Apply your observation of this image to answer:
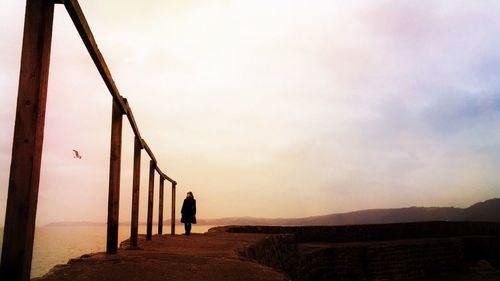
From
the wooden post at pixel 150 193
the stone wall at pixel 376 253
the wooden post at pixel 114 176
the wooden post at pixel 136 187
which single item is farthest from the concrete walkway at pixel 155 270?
the stone wall at pixel 376 253

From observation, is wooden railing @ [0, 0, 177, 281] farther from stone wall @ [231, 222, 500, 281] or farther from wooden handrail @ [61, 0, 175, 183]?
stone wall @ [231, 222, 500, 281]

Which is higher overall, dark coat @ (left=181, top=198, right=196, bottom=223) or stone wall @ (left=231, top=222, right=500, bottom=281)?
dark coat @ (left=181, top=198, right=196, bottom=223)

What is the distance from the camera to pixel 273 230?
16.4m

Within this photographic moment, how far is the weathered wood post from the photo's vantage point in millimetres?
1854

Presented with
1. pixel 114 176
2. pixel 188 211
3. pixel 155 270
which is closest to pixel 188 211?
pixel 188 211

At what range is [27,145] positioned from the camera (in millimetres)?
1904

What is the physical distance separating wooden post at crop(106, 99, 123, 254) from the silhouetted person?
6.48 metres

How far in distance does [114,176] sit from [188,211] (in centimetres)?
697

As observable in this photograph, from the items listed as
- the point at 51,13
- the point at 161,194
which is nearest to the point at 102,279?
the point at 51,13

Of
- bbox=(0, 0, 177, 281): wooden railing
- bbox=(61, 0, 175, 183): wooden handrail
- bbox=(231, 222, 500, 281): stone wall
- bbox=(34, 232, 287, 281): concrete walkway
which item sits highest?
bbox=(61, 0, 175, 183): wooden handrail

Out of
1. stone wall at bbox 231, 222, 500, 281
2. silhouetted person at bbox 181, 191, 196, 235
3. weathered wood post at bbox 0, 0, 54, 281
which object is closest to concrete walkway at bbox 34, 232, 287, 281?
weathered wood post at bbox 0, 0, 54, 281

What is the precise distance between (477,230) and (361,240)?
810 cm

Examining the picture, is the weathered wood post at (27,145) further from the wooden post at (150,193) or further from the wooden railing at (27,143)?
the wooden post at (150,193)

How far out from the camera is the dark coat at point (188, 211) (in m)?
10.7
